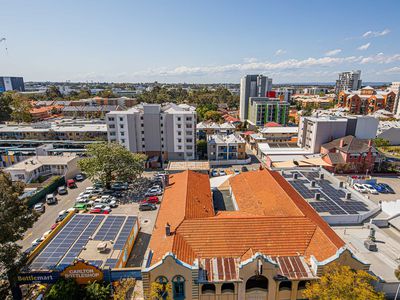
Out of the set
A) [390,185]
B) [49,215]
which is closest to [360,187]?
[390,185]

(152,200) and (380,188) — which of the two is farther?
(380,188)

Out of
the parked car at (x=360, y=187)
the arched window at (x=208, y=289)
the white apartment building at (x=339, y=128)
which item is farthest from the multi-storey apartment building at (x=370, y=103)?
the arched window at (x=208, y=289)

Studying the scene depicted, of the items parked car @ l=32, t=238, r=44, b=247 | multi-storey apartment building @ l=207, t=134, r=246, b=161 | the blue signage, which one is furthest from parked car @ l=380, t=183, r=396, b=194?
parked car @ l=32, t=238, r=44, b=247

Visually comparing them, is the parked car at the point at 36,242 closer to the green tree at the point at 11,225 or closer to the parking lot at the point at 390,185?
the green tree at the point at 11,225

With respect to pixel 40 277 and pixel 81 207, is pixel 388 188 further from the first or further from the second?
pixel 40 277

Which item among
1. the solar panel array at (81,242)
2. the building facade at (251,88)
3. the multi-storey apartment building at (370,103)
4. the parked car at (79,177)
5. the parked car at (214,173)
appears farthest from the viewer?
the multi-storey apartment building at (370,103)

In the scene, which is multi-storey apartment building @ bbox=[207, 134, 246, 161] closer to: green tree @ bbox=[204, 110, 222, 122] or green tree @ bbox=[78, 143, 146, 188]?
green tree @ bbox=[78, 143, 146, 188]
